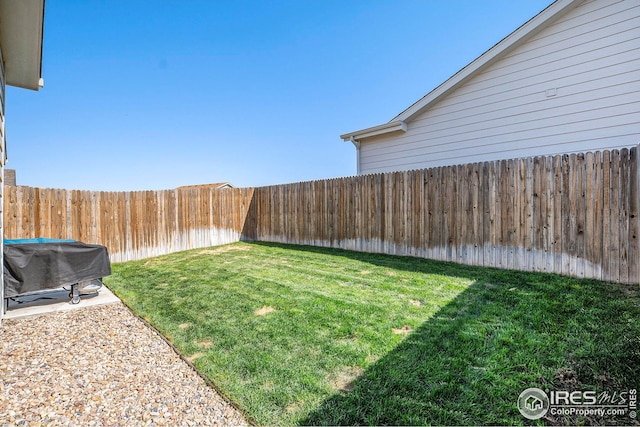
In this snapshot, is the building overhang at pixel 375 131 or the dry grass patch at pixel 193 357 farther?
the building overhang at pixel 375 131

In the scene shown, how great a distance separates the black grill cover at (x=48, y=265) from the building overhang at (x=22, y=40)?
290 centimetres

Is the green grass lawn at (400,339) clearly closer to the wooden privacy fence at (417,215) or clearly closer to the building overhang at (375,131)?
the wooden privacy fence at (417,215)

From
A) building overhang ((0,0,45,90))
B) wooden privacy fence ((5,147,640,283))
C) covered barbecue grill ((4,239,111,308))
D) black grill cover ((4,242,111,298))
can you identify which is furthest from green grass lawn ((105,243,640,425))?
building overhang ((0,0,45,90))

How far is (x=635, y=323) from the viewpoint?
2.98 m

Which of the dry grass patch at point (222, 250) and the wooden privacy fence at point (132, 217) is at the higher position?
the wooden privacy fence at point (132, 217)

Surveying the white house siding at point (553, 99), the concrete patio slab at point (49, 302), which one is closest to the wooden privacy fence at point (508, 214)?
the white house siding at point (553, 99)

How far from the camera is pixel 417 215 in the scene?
21.8ft

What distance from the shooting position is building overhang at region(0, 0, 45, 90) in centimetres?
325

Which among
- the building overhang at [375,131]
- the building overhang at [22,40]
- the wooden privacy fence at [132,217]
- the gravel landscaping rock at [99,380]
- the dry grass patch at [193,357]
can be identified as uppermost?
the building overhang at [375,131]

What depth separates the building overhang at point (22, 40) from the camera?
128 inches

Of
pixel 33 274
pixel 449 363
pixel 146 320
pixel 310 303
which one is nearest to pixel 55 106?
pixel 33 274

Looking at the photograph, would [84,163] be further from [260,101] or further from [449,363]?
[449,363]

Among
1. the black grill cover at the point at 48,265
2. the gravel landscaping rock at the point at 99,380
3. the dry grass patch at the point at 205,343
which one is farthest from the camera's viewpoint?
the black grill cover at the point at 48,265

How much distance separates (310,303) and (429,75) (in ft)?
28.6
